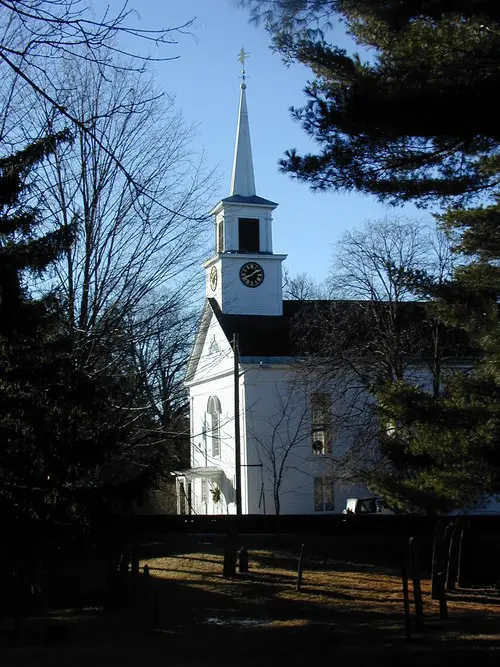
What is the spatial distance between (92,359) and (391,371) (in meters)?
16.1

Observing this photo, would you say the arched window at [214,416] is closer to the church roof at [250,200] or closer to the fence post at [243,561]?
the church roof at [250,200]

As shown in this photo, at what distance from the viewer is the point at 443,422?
1673 centimetres

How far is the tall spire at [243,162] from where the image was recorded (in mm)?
48688

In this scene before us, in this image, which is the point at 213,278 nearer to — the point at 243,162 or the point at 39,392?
the point at 243,162

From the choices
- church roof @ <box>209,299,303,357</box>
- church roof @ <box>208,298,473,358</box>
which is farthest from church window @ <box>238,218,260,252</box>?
church roof @ <box>208,298,473,358</box>

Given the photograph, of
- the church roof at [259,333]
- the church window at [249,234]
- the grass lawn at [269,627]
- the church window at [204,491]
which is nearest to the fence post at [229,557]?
the grass lawn at [269,627]

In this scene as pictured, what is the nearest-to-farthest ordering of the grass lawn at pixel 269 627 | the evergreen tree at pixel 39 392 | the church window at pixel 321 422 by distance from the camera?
1. the grass lawn at pixel 269 627
2. the evergreen tree at pixel 39 392
3. the church window at pixel 321 422

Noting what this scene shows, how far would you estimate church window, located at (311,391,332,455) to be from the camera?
36812mm

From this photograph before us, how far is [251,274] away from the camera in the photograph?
48.1 m

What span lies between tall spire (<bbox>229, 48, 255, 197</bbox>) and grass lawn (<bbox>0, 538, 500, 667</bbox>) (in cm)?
2734

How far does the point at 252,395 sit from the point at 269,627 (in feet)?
90.6

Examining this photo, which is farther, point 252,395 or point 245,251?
point 245,251

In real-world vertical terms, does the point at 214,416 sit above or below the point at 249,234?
below

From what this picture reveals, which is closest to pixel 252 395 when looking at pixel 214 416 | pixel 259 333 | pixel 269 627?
pixel 259 333
